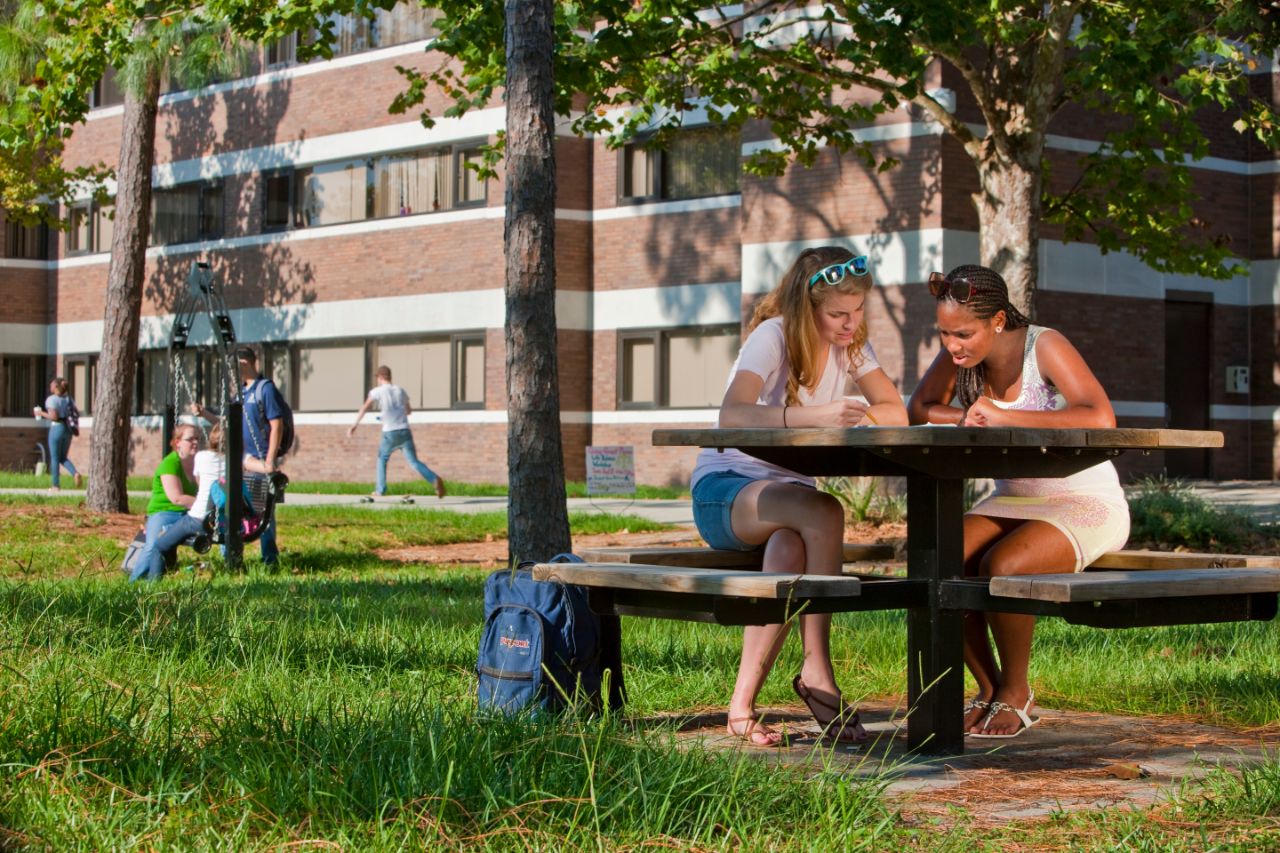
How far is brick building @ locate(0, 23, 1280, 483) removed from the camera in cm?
2328

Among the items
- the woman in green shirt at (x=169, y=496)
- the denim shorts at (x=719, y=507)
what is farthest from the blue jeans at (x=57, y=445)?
the denim shorts at (x=719, y=507)

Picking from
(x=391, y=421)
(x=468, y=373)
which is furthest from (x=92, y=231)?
(x=391, y=421)

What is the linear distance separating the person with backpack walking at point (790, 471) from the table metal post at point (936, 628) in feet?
0.75

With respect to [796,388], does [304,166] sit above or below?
above

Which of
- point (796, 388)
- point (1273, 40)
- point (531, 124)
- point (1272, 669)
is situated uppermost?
point (1273, 40)

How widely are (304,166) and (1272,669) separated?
26.6 m

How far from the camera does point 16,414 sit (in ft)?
122

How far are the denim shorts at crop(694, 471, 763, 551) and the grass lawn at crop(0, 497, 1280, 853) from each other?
0.68 metres

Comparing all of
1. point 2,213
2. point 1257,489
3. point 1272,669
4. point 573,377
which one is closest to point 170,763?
point 1272,669

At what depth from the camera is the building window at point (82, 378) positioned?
36.2 metres

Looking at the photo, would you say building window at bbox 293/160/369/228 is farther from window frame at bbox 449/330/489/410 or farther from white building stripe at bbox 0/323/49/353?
white building stripe at bbox 0/323/49/353

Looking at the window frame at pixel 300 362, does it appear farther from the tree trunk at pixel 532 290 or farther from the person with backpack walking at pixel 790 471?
the person with backpack walking at pixel 790 471

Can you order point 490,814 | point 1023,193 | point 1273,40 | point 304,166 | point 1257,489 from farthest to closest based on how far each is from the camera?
point 304,166, point 1257,489, point 1023,193, point 1273,40, point 490,814

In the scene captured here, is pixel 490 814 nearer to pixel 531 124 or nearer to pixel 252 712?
pixel 252 712
